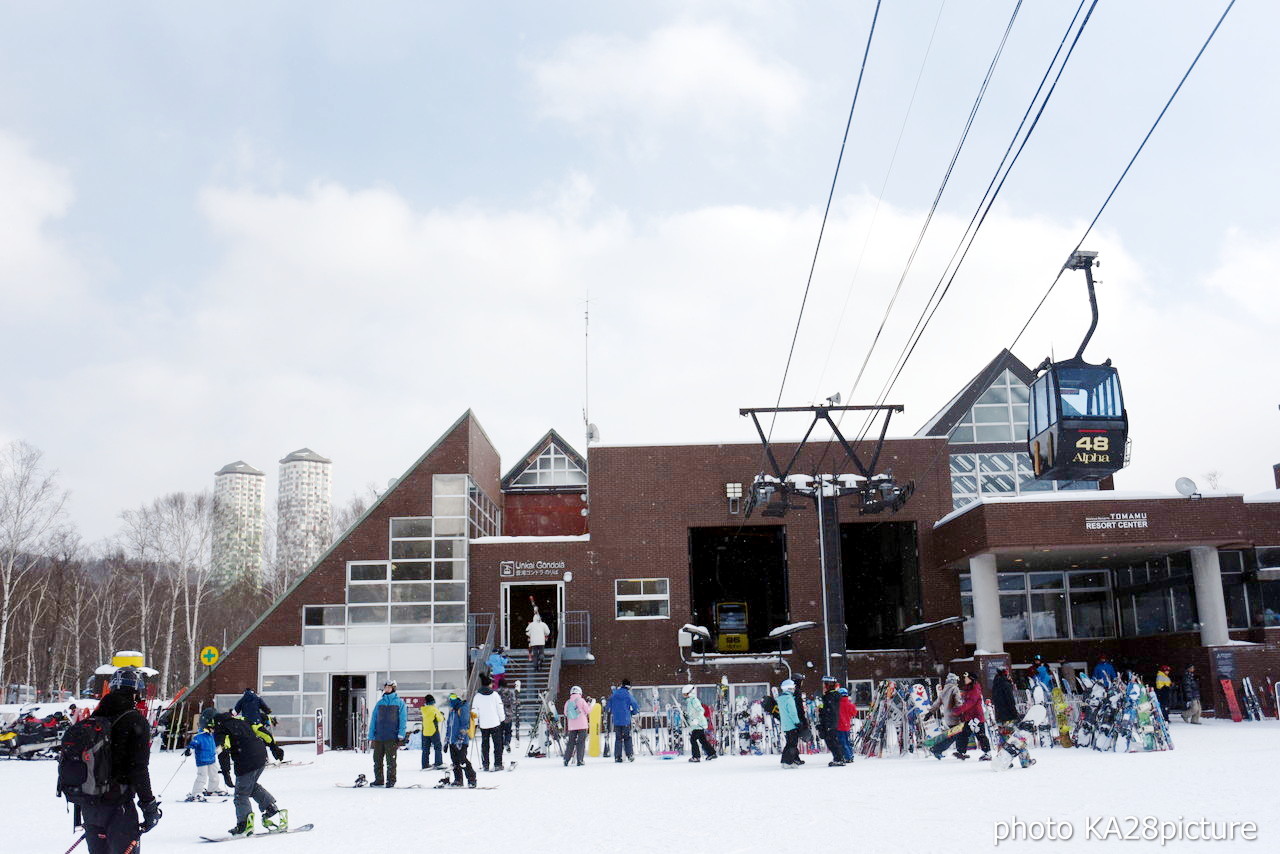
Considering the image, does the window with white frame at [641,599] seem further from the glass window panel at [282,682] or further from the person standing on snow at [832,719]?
the person standing on snow at [832,719]

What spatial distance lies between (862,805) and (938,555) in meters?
20.9

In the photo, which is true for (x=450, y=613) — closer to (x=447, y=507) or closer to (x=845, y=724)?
(x=447, y=507)

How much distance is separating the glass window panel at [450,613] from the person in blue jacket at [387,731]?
50.9ft

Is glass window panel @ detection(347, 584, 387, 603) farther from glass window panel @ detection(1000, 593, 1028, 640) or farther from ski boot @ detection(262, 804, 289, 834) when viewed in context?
ski boot @ detection(262, 804, 289, 834)

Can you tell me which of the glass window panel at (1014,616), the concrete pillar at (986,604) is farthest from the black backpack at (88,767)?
Answer: the glass window panel at (1014,616)

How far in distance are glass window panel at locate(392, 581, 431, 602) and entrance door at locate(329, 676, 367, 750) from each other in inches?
96.8

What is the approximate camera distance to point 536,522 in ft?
138

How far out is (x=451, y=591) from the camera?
31.6m

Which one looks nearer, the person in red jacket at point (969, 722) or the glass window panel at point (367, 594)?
the person in red jacket at point (969, 722)

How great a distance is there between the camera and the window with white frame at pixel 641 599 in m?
31.8

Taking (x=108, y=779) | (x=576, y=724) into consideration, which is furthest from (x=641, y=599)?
(x=108, y=779)

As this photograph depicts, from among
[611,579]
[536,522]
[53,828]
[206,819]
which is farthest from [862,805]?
[536,522]

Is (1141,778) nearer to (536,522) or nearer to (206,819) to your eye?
(206,819)

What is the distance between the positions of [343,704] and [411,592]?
4064 mm
